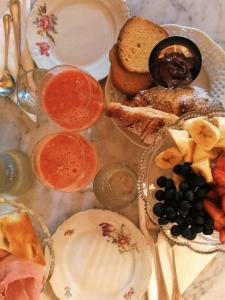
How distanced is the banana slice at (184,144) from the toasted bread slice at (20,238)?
1.14ft

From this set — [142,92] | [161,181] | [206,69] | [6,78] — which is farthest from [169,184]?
[6,78]

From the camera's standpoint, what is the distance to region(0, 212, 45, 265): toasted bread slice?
103 cm

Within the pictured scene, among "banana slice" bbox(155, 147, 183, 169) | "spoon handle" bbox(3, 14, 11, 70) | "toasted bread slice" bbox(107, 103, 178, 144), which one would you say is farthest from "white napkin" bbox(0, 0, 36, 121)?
"banana slice" bbox(155, 147, 183, 169)

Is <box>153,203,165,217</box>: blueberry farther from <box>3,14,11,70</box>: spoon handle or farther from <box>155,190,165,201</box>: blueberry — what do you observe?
<box>3,14,11,70</box>: spoon handle

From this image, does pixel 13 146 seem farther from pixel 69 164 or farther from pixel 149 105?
pixel 149 105

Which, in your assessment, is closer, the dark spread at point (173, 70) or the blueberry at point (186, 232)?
the blueberry at point (186, 232)

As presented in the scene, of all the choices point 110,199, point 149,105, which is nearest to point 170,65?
point 149,105

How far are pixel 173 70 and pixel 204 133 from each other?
0.22 m

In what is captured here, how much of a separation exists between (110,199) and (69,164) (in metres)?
0.16

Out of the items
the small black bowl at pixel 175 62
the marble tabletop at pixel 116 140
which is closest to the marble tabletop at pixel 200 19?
the marble tabletop at pixel 116 140

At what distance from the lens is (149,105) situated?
3.78 ft

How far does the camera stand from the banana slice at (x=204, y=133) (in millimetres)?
994

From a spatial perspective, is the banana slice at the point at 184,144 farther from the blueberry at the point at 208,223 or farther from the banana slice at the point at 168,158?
the blueberry at the point at 208,223

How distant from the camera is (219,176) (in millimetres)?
989
